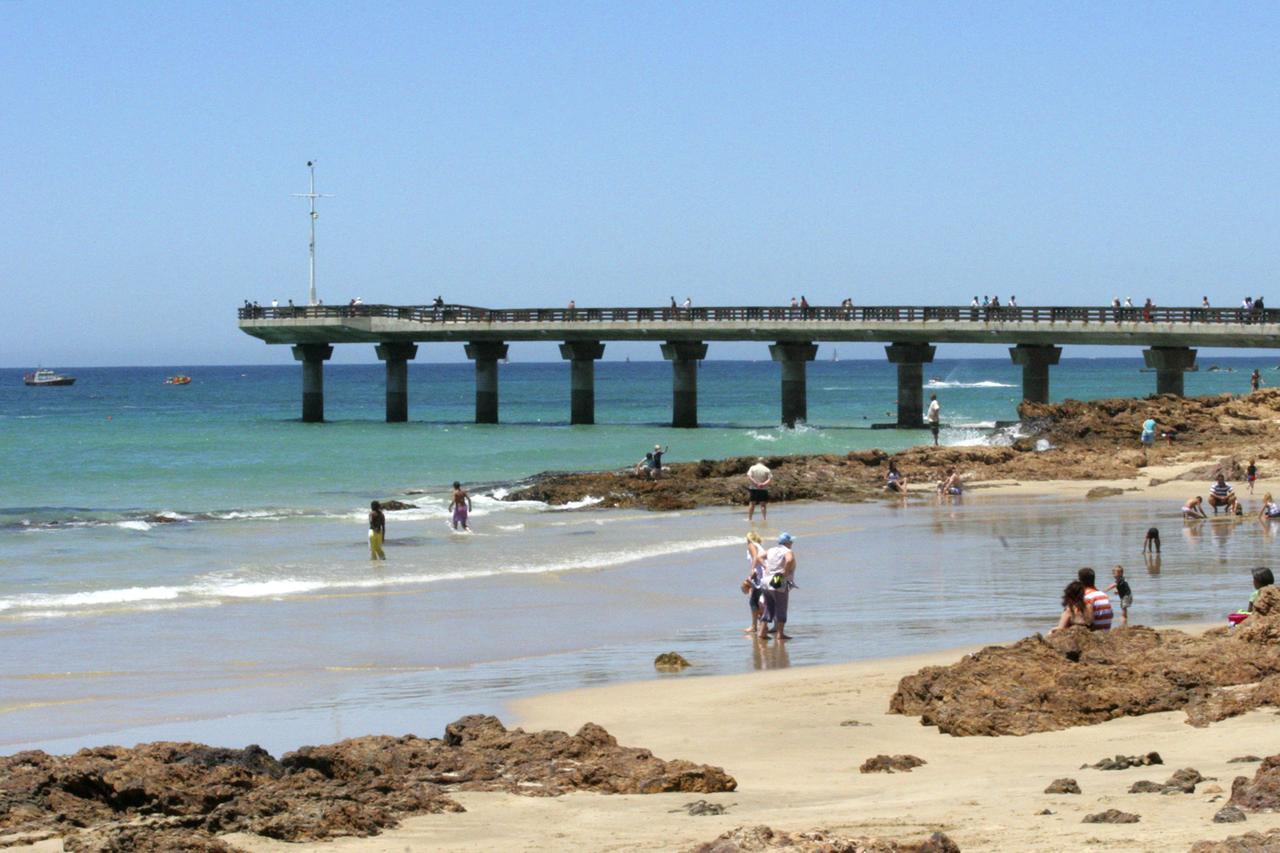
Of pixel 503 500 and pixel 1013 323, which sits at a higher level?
pixel 1013 323

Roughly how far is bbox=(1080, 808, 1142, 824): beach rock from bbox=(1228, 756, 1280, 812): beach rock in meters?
0.49

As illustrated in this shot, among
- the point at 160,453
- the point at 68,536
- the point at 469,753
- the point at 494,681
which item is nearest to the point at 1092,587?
the point at 494,681

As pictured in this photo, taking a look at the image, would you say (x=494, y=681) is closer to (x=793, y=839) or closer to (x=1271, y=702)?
A: (x=1271, y=702)

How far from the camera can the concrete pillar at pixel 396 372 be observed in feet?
211

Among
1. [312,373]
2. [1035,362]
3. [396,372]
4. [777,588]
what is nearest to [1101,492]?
[777,588]

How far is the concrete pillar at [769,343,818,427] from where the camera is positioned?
187 ft

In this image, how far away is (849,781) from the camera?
9516mm

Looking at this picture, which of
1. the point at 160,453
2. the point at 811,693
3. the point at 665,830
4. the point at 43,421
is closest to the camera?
the point at 665,830

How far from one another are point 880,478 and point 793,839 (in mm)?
29741

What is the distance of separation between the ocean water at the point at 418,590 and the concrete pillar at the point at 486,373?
52.0 ft

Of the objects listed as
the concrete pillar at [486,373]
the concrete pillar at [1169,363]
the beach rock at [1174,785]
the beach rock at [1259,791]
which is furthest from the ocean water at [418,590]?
the concrete pillar at [1169,363]

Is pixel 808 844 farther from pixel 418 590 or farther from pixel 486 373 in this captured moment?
pixel 486 373

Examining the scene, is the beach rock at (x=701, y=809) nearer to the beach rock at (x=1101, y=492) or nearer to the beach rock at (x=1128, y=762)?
the beach rock at (x=1128, y=762)

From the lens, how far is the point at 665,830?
8070 mm
